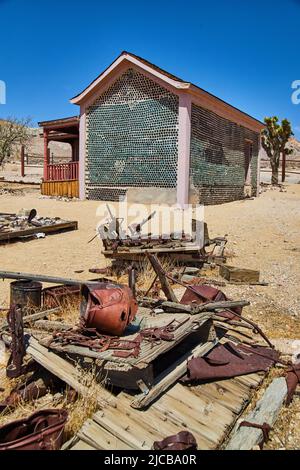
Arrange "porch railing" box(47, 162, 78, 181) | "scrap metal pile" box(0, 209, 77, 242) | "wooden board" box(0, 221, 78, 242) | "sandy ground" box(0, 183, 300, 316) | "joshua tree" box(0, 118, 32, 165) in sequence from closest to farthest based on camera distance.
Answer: "sandy ground" box(0, 183, 300, 316), "wooden board" box(0, 221, 78, 242), "scrap metal pile" box(0, 209, 77, 242), "porch railing" box(47, 162, 78, 181), "joshua tree" box(0, 118, 32, 165)

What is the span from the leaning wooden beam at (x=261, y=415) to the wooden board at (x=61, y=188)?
14943 mm

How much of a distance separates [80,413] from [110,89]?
14825mm

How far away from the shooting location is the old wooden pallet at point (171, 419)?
291cm

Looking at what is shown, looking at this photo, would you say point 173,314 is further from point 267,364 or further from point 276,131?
point 276,131

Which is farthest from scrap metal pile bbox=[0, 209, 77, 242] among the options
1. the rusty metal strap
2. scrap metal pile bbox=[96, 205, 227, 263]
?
the rusty metal strap

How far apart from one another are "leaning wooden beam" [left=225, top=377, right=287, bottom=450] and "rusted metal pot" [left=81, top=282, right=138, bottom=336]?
1.30 metres

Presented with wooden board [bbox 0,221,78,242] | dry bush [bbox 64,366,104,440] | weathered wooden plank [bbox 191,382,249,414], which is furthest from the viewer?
wooden board [bbox 0,221,78,242]

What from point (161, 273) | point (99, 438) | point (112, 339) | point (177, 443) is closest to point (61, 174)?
point (161, 273)

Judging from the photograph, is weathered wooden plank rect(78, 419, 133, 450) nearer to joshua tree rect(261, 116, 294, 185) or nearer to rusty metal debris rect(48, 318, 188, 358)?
rusty metal debris rect(48, 318, 188, 358)

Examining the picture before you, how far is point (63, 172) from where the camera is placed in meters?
18.8

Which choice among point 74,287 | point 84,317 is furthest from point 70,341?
point 74,287

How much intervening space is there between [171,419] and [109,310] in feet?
3.51

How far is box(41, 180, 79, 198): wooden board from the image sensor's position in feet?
58.5

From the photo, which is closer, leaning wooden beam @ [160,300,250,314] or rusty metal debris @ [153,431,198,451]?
rusty metal debris @ [153,431,198,451]
